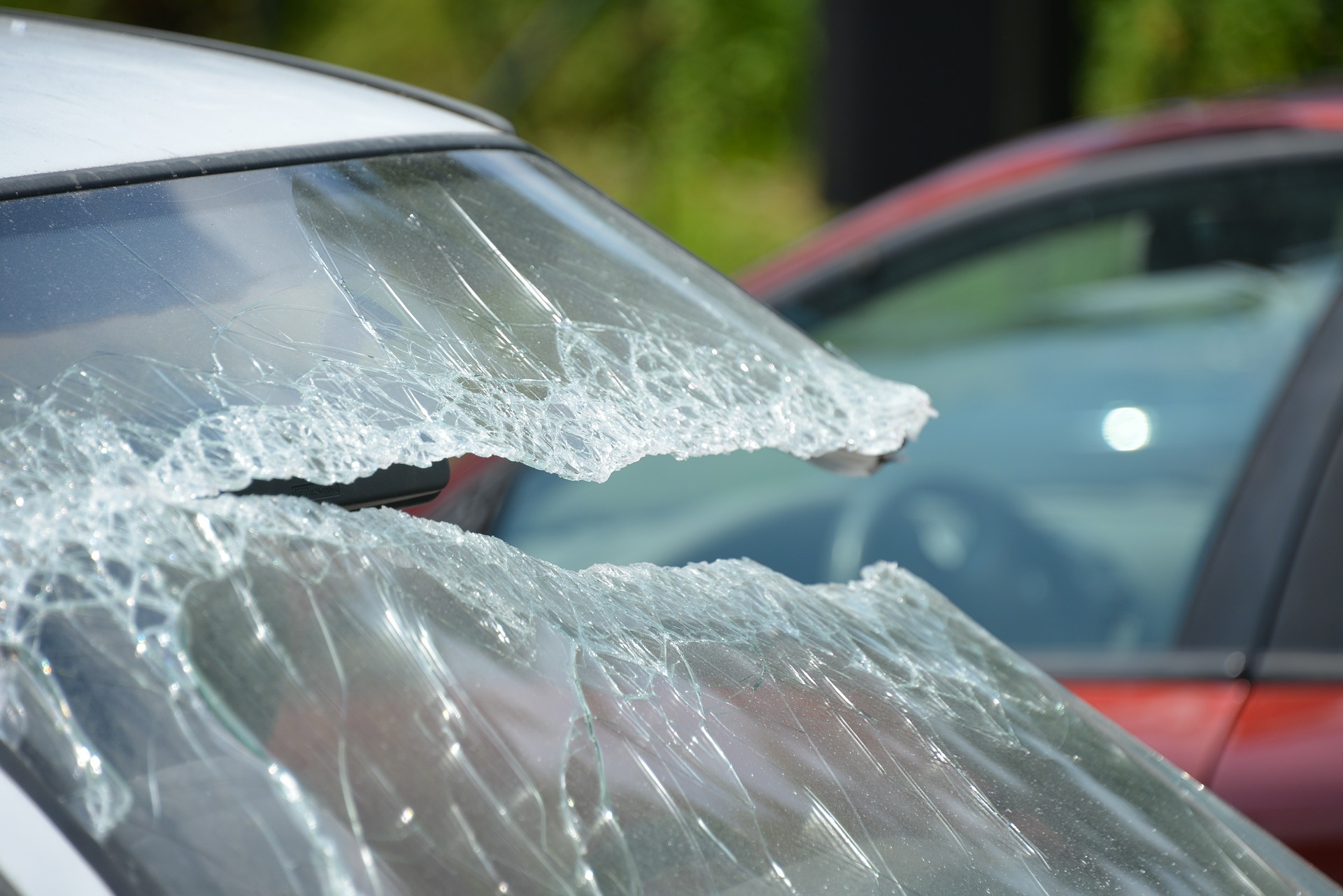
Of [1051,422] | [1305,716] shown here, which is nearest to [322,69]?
[1305,716]

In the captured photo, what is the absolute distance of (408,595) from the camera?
3.12ft

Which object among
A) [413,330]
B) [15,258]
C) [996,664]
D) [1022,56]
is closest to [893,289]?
[996,664]

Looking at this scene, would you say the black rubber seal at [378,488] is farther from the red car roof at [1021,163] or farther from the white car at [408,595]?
the red car roof at [1021,163]

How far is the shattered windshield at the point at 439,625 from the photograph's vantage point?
2.69 feet

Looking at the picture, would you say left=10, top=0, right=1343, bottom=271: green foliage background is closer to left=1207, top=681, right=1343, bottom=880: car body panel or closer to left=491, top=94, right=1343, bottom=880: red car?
left=491, top=94, right=1343, bottom=880: red car

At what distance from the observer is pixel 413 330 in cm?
109

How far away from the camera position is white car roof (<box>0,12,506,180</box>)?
1.10m

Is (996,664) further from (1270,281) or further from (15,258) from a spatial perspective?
(1270,281)

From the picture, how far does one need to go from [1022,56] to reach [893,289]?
3462mm

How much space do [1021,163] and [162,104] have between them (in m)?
2.17

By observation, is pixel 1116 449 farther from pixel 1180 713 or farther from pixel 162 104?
pixel 162 104

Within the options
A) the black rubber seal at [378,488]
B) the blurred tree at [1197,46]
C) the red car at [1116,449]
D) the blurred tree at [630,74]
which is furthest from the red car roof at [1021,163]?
the blurred tree at [630,74]

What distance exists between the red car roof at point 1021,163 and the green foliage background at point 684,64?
632 cm

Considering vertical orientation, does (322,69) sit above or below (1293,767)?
above
